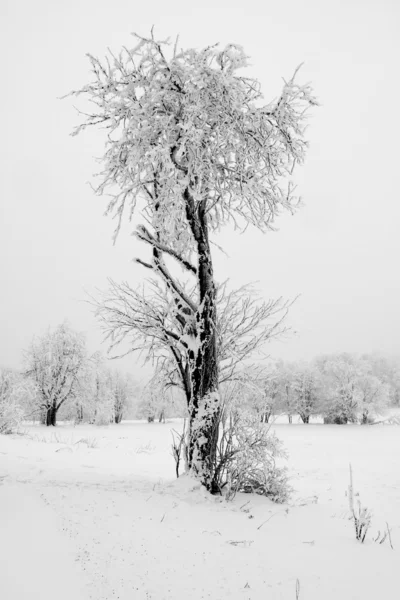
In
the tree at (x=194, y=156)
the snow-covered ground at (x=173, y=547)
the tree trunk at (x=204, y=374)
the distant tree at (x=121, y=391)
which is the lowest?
the distant tree at (x=121, y=391)

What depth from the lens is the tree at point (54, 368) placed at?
2881 cm

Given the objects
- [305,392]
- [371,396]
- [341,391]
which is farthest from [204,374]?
[305,392]

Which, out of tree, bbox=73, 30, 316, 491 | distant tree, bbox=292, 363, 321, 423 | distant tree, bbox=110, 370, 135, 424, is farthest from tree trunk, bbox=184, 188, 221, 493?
distant tree, bbox=110, 370, 135, 424

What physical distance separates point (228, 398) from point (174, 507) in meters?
1.79

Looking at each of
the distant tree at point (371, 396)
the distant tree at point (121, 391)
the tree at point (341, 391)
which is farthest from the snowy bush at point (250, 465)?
the distant tree at point (121, 391)

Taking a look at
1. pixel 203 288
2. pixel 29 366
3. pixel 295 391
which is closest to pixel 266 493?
pixel 203 288

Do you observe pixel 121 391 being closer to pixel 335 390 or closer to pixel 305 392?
pixel 305 392

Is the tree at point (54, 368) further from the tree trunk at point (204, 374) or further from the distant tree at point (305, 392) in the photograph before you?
the distant tree at point (305, 392)

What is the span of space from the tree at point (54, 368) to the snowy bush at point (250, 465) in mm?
26781

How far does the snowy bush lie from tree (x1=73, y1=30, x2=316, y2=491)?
0.78 feet

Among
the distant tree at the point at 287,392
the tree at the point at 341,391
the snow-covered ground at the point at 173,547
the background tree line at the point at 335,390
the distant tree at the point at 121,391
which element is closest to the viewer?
the snow-covered ground at the point at 173,547

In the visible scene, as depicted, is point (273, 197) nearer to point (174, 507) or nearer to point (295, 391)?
point (174, 507)

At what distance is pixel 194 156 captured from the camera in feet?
16.6

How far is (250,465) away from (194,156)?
186 inches
